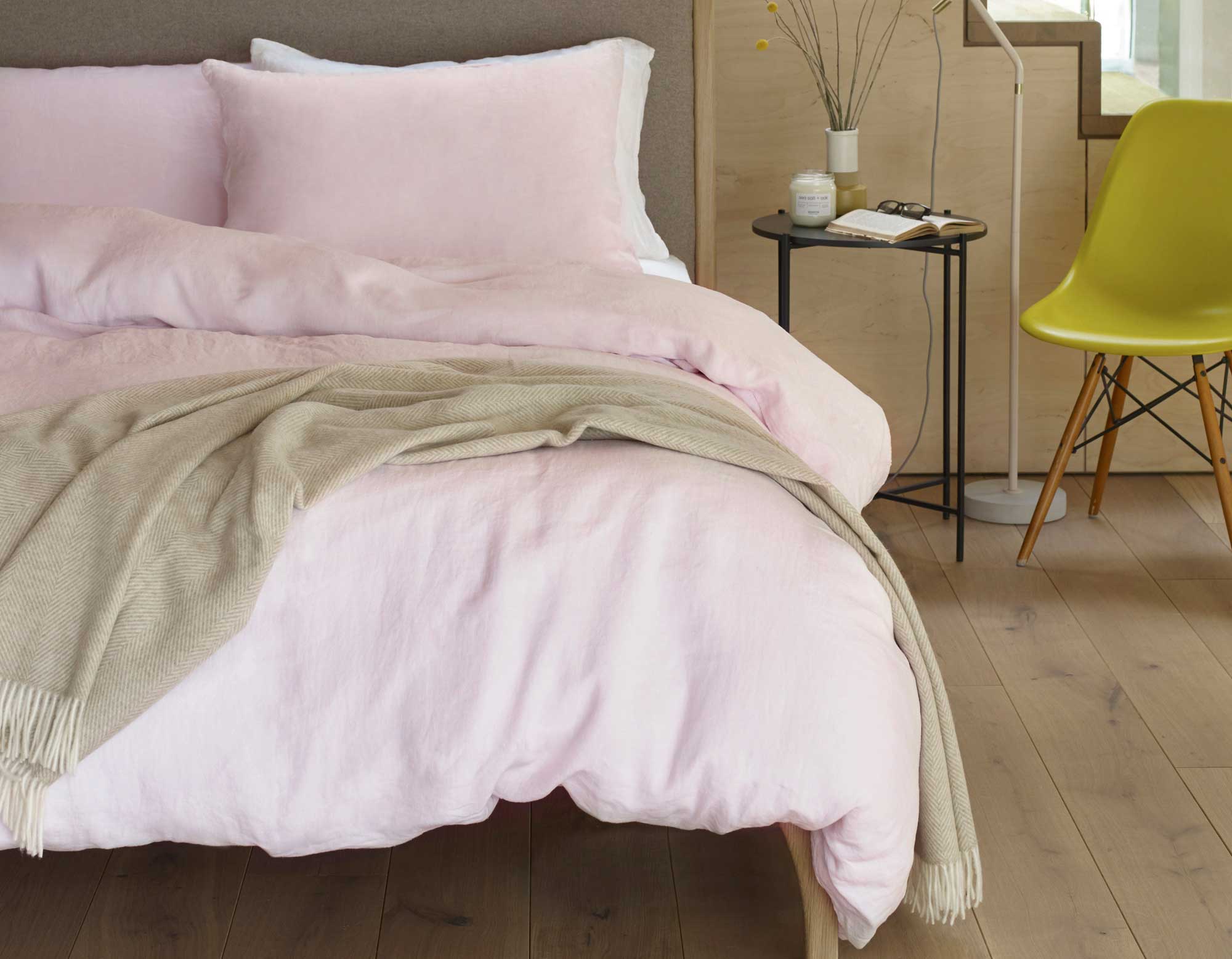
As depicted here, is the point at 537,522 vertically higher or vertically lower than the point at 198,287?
lower

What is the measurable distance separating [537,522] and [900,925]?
73cm

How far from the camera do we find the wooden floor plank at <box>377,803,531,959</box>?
163cm

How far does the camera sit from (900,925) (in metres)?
1.65

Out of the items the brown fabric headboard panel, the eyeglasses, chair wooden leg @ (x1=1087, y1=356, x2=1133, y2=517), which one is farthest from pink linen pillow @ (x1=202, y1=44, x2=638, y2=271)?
chair wooden leg @ (x1=1087, y1=356, x2=1133, y2=517)

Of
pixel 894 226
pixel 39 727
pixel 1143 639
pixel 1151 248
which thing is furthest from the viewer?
pixel 1151 248

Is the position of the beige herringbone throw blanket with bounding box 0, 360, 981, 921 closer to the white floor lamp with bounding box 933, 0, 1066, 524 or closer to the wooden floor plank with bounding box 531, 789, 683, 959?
the wooden floor plank with bounding box 531, 789, 683, 959

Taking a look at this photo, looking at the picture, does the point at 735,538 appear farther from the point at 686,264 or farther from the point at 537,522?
the point at 686,264

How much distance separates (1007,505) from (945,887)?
1649 mm

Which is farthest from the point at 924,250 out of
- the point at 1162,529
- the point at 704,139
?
the point at 1162,529

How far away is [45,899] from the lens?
1.71m

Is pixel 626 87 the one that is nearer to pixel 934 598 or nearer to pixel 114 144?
pixel 114 144

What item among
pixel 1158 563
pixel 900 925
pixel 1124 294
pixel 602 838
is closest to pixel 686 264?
pixel 1124 294

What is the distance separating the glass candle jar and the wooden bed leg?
1654 mm

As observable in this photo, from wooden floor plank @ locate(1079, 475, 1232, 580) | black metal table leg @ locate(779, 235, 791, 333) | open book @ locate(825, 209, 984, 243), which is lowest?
wooden floor plank @ locate(1079, 475, 1232, 580)
